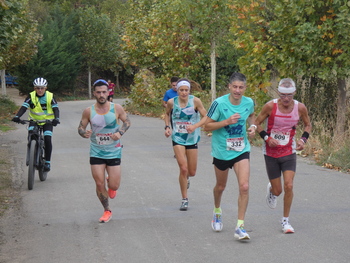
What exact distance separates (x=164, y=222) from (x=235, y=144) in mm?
1447

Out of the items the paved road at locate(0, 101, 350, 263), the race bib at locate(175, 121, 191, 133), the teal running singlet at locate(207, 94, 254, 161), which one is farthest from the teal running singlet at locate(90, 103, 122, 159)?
the teal running singlet at locate(207, 94, 254, 161)

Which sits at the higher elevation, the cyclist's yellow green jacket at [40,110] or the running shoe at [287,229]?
the cyclist's yellow green jacket at [40,110]

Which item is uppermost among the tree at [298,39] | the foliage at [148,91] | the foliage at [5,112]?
the tree at [298,39]

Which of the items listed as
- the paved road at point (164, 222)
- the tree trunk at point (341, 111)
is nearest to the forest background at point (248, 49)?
the tree trunk at point (341, 111)

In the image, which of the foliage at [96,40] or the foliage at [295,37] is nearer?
the foliage at [295,37]

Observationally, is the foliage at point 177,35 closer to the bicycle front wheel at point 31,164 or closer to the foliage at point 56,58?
the bicycle front wheel at point 31,164

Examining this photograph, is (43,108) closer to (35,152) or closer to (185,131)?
(35,152)

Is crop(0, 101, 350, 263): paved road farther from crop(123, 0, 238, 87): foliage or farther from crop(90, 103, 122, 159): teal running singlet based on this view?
crop(123, 0, 238, 87): foliage

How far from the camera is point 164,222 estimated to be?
7938 millimetres

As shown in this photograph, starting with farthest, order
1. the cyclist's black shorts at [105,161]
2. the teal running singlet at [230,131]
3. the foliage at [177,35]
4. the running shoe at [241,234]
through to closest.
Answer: the foliage at [177,35]
the cyclist's black shorts at [105,161]
the teal running singlet at [230,131]
the running shoe at [241,234]

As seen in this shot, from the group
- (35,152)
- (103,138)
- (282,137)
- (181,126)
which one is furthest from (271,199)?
(35,152)

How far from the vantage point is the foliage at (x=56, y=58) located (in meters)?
48.5

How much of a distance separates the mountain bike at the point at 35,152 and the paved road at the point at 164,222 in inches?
8.9

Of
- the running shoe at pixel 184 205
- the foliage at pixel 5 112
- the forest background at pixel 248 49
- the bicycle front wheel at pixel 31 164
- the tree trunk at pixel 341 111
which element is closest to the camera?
the running shoe at pixel 184 205
